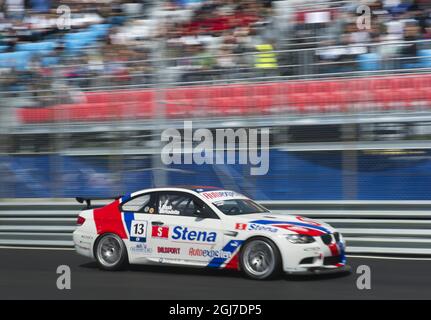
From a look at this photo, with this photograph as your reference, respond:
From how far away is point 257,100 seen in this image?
1402 cm

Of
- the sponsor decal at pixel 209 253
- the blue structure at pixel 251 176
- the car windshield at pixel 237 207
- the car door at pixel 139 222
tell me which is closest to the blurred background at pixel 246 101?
the blue structure at pixel 251 176

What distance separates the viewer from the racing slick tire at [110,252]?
11320 millimetres

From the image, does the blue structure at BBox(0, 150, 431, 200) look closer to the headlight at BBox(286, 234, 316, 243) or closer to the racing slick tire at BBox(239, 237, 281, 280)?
the headlight at BBox(286, 234, 316, 243)

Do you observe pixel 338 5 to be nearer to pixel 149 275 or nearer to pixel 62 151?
pixel 62 151

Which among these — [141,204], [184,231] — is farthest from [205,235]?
[141,204]

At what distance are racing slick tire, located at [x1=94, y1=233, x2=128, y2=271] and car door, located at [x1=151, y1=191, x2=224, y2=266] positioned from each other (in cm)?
56

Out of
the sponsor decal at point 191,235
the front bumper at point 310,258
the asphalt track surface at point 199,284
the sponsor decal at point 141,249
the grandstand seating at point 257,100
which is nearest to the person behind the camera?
the asphalt track surface at point 199,284

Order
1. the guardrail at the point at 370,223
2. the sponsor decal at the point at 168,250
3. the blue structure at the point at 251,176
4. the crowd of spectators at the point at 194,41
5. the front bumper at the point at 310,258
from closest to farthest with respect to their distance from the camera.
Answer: the front bumper at the point at 310,258
the sponsor decal at the point at 168,250
the guardrail at the point at 370,223
the blue structure at the point at 251,176
the crowd of spectators at the point at 194,41

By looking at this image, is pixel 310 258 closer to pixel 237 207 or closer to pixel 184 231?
pixel 237 207

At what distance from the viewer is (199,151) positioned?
14391mm

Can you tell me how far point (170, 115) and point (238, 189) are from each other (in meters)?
1.96

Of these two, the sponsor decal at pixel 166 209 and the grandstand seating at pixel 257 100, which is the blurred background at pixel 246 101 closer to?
the grandstand seating at pixel 257 100

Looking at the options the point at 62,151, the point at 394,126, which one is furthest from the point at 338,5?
the point at 62,151

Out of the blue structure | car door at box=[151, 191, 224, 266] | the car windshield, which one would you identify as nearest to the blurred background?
the blue structure
